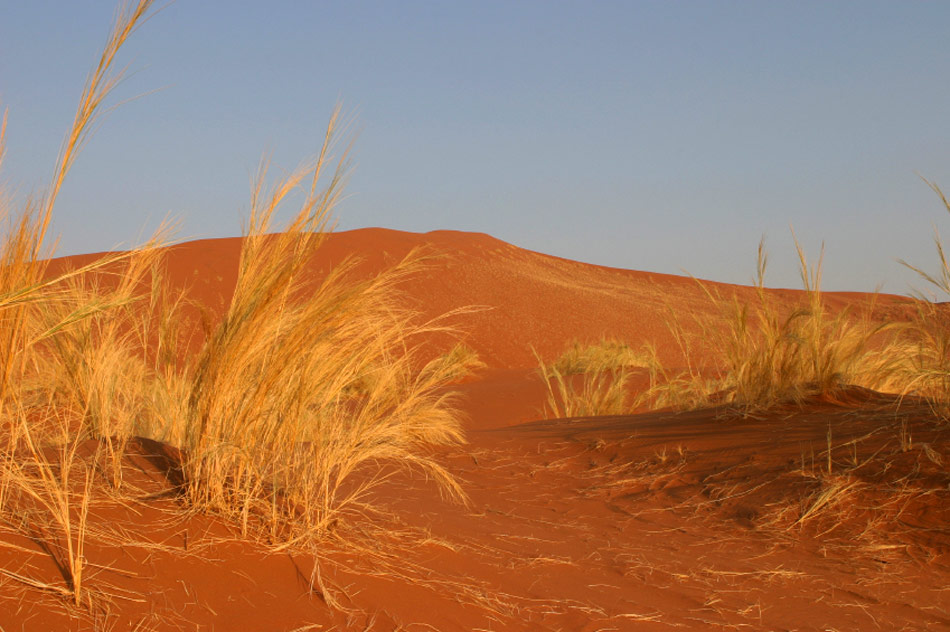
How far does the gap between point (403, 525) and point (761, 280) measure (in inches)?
157

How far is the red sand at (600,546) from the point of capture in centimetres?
236

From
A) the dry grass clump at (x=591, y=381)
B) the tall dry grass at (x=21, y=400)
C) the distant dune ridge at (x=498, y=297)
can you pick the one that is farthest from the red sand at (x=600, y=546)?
the distant dune ridge at (x=498, y=297)

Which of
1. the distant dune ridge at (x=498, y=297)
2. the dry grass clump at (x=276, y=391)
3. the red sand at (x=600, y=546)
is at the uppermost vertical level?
the distant dune ridge at (x=498, y=297)

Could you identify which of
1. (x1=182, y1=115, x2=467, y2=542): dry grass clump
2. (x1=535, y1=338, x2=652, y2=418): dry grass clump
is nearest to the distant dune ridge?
A: (x1=535, y1=338, x2=652, y2=418): dry grass clump

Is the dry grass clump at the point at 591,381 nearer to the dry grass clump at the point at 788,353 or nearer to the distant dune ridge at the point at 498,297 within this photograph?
the dry grass clump at the point at 788,353

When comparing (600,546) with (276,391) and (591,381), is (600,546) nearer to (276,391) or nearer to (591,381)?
(276,391)

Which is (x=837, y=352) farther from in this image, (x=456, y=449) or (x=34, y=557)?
(x=34, y=557)

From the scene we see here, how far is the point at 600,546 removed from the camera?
3898mm

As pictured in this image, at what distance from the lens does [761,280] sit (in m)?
6.14

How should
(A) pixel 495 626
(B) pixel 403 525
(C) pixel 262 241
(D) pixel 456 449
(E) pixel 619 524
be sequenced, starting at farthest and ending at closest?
(D) pixel 456 449 < (E) pixel 619 524 < (B) pixel 403 525 < (C) pixel 262 241 < (A) pixel 495 626

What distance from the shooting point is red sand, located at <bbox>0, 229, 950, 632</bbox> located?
7.73 ft

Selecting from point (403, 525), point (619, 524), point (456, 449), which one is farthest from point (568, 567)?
point (456, 449)

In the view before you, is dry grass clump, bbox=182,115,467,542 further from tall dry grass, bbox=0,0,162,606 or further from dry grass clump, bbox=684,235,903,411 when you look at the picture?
dry grass clump, bbox=684,235,903,411

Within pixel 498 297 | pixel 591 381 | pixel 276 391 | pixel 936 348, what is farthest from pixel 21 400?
pixel 498 297
